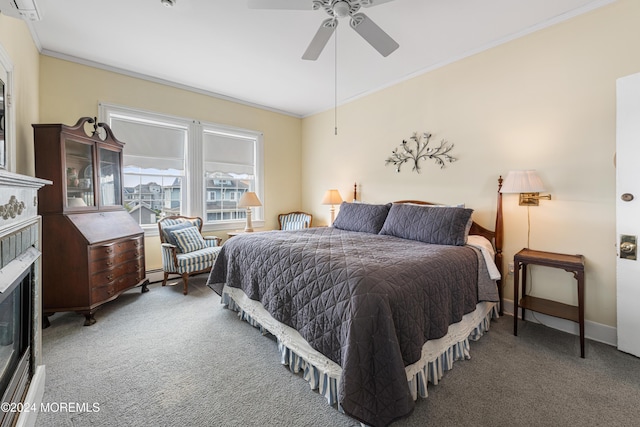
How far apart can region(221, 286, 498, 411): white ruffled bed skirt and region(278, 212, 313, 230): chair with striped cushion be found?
8.44 ft

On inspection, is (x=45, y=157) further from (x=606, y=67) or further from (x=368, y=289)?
(x=606, y=67)

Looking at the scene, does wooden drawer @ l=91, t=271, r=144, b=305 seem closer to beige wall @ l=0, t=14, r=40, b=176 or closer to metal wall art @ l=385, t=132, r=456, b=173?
beige wall @ l=0, t=14, r=40, b=176

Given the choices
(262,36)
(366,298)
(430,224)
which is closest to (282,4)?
(262,36)

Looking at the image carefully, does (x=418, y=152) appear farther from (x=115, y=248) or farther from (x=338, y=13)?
(x=115, y=248)

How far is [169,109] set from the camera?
3947 mm

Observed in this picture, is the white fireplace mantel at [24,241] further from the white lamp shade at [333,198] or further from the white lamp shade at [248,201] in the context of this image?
the white lamp shade at [333,198]

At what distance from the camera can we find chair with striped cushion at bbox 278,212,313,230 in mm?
5016

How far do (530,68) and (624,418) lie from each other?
2.76 metres

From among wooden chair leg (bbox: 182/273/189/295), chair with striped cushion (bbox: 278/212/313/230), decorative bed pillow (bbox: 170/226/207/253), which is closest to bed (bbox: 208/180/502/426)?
wooden chair leg (bbox: 182/273/189/295)

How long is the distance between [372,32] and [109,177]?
10.5ft

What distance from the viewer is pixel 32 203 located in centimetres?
163

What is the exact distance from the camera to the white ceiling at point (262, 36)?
2.35m

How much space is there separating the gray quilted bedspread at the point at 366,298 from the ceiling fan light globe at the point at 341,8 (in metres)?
1.67

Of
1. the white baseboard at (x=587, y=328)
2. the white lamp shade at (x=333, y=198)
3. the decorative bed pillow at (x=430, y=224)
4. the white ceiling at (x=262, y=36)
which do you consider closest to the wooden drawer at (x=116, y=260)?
the white ceiling at (x=262, y=36)
